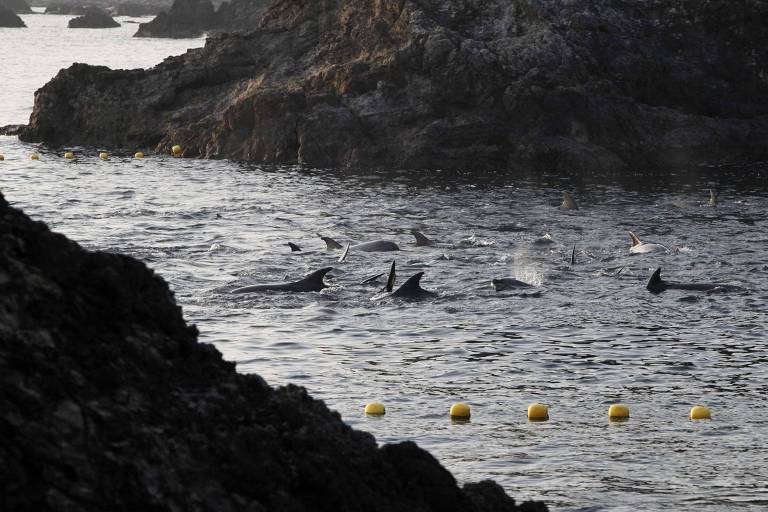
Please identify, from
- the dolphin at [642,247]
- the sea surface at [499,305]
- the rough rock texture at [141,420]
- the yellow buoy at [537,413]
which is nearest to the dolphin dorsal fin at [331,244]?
the sea surface at [499,305]

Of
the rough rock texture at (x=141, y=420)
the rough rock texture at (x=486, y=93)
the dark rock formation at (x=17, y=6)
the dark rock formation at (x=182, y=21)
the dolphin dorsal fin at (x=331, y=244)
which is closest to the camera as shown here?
the rough rock texture at (x=141, y=420)

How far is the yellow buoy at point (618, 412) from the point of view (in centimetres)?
1279

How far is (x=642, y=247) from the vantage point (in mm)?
21938

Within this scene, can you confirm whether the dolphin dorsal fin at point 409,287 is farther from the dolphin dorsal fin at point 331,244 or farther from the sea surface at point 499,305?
the dolphin dorsal fin at point 331,244

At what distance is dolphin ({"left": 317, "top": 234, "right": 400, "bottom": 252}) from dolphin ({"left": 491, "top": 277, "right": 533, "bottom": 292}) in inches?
141

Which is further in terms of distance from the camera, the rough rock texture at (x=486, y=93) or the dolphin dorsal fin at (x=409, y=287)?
the rough rock texture at (x=486, y=93)

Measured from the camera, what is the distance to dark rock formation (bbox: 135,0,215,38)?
10300 cm

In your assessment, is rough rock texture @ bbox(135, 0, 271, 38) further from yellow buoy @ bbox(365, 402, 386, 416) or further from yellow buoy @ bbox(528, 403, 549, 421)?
yellow buoy @ bbox(528, 403, 549, 421)

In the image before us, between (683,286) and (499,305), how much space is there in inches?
118

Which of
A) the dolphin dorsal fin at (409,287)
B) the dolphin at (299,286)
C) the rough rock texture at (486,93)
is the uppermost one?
the rough rock texture at (486,93)

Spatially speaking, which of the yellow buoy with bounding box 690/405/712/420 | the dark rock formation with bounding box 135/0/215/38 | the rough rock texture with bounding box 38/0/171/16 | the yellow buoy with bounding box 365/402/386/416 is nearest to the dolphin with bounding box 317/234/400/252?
the yellow buoy with bounding box 365/402/386/416

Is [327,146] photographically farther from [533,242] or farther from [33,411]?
[33,411]

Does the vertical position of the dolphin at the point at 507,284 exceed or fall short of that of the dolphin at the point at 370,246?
it falls short

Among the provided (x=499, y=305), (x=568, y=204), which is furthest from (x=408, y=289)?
(x=568, y=204)
